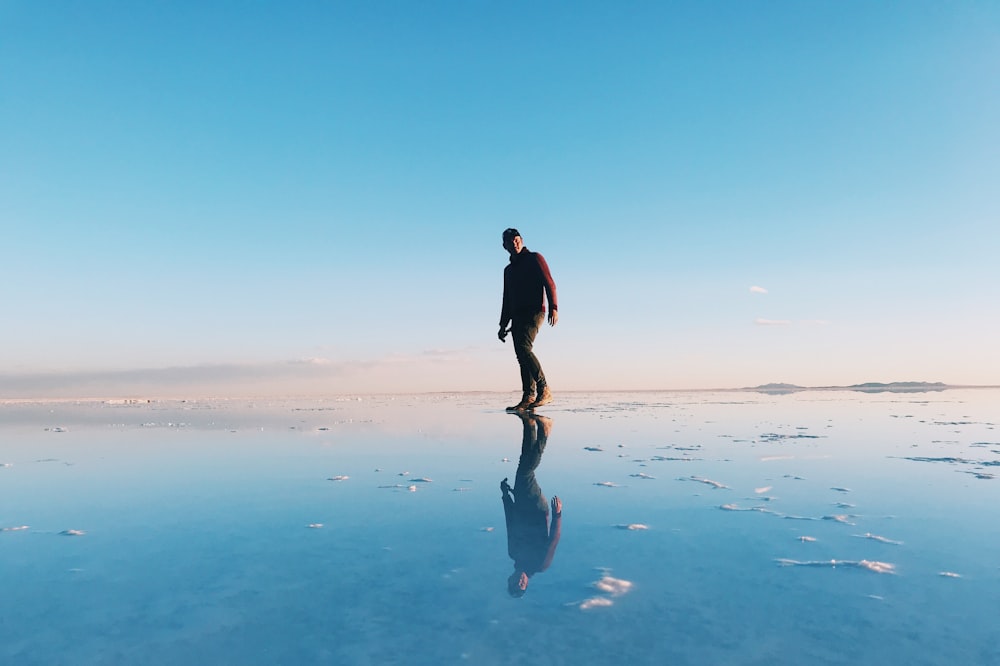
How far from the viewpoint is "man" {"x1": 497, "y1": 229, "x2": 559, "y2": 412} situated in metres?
9.49

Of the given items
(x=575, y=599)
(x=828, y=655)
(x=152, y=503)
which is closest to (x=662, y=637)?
(x=575, y=599)

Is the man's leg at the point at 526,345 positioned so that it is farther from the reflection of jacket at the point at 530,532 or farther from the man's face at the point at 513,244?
the reflection of jacket at the point at 530,532

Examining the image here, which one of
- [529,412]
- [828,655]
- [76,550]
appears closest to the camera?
[828,655]

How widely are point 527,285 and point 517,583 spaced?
7765 millimetres

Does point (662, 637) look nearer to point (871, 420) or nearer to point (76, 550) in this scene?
point (76, 550)

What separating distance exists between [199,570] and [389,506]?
120 cm

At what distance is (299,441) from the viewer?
6738 millimetres

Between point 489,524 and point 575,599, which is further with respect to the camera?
point 489,524

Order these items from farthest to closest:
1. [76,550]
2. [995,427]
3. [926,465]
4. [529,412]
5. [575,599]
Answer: [529,412], [995,427], [926,465], [76,550], [575,599]

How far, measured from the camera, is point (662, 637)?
1619mm

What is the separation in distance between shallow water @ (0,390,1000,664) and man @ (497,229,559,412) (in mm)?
4891

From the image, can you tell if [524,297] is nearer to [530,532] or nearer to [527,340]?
[527,340]

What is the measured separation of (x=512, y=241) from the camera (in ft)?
31.4

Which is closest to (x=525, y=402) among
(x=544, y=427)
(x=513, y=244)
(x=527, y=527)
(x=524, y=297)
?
(x=524, y=297)
